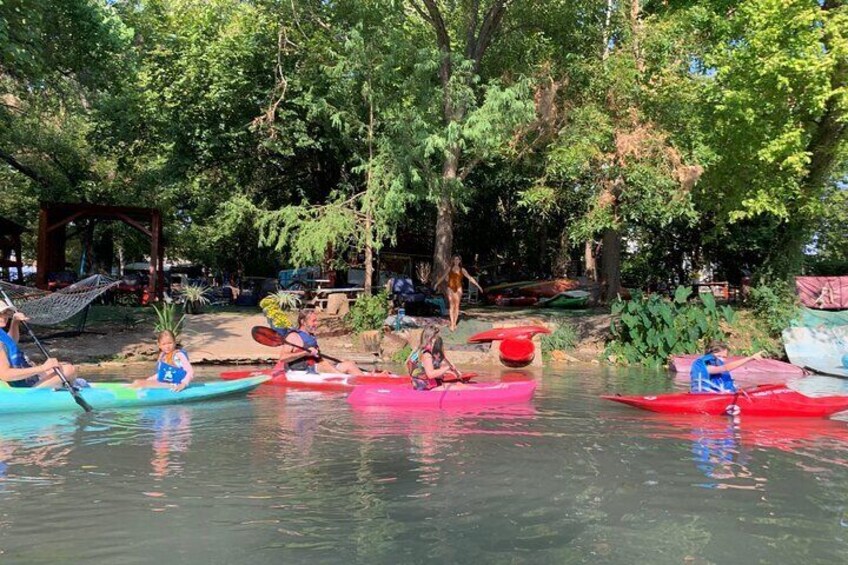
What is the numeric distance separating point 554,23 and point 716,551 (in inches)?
735

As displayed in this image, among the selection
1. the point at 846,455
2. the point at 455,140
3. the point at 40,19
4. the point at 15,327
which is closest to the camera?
the point at 846,455

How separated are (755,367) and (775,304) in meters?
2.70

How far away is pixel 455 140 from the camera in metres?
16.4

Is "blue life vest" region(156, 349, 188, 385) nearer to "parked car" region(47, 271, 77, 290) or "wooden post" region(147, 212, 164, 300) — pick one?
"parked car" region(47, 271, 77, 290)

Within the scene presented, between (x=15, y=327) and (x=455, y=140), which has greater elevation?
(x=455, y=140)

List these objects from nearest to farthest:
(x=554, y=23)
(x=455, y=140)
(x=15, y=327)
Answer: (x=15, y=327)
(x=455, y=140)
(x=554, y=23)

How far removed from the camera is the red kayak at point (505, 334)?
16.9m

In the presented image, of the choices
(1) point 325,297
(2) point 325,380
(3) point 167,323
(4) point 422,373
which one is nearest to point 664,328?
(4) point 422,373

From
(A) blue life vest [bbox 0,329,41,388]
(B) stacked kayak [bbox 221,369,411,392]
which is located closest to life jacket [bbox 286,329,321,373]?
(B) stacked kayak [bbox 221,369,411,392]

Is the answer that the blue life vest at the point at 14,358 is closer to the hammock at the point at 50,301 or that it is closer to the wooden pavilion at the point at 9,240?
the hammock at the point at 50,301

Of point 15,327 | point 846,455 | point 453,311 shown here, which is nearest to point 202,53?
point 453,311

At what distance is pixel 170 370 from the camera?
1080cm

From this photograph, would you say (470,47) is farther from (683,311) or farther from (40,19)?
(40,19)

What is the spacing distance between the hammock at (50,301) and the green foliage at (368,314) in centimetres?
636
